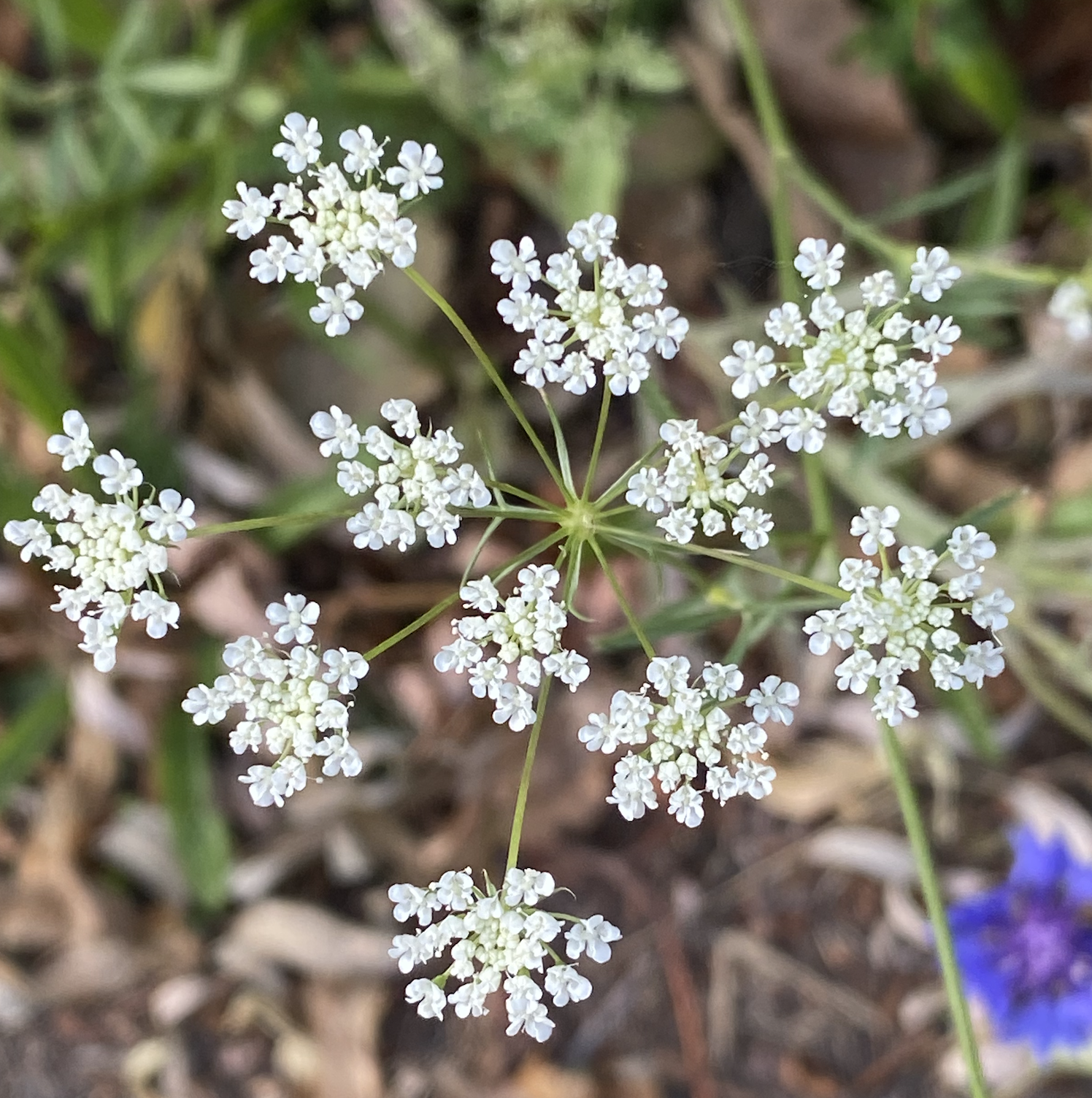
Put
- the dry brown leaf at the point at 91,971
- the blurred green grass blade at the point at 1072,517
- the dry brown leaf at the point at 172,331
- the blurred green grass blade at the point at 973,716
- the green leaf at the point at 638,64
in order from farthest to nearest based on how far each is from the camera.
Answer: the dry brown leaf at the point at 91,971
the dry brown leaf at the point at 172,331
the blurred green grass blade at the point at 973,716
the blurred green grass blade at the point at 1072,517
the green leaf at the point at 638,64

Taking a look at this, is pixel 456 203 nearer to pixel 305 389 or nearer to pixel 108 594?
pixel 305 389

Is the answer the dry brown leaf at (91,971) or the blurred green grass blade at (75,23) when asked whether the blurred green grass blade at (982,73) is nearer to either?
the blurred green grass blade at (75,23)

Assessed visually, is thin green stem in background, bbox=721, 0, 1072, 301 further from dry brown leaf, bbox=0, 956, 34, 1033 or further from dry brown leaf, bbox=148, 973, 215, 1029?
dry brown leaf, bbox=0, 956, 34, 1033

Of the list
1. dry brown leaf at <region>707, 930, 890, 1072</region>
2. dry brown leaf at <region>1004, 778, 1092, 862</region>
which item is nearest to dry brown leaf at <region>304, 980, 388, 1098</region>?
dry brown leaf at <region>707, 930, 890, 1072</region>

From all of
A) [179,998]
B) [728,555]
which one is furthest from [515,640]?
[179,998]

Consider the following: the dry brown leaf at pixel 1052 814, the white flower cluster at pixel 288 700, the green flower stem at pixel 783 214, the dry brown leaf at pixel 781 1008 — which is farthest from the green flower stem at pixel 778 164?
the dry brown leaf at pixel 781 1008

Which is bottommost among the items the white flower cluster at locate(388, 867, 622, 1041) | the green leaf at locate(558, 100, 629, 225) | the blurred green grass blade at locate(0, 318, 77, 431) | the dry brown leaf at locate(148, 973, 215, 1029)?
the white flower cluster at locate(388, 867, 622, 1041)
